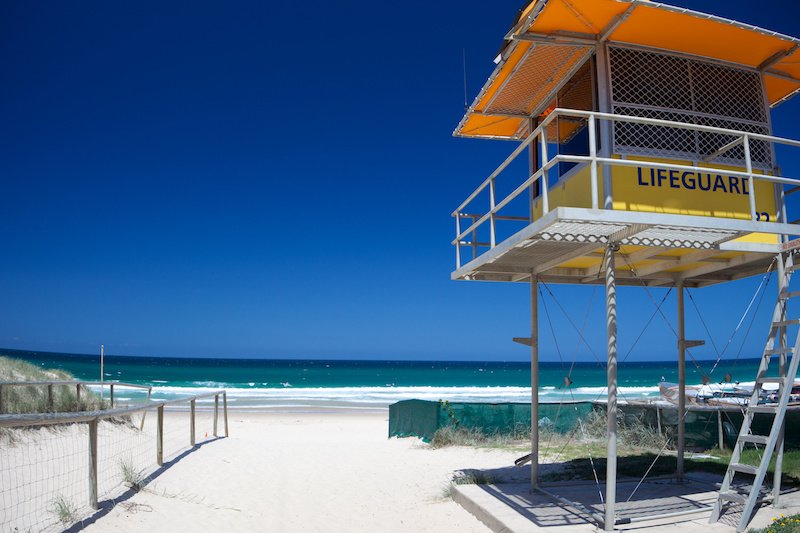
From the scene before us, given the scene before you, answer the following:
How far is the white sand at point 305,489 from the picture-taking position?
779 centimetres

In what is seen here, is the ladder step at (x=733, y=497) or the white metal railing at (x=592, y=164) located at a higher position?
the white metal railing at (x=592, y=164)

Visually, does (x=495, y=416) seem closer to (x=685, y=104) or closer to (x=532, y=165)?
(x=532, y=165)

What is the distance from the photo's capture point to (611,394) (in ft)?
22.8

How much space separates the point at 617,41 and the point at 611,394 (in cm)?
424

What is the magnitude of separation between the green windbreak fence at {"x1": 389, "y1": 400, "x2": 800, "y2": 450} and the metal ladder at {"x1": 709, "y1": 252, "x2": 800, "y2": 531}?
6022 millimetres

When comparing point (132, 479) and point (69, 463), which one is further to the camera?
point (69, 463)

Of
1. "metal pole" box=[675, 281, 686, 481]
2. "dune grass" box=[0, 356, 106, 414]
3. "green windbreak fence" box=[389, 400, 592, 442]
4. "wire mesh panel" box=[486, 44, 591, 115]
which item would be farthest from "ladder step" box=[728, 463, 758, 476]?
"dune grass" box=[0, 356, 106, 414]

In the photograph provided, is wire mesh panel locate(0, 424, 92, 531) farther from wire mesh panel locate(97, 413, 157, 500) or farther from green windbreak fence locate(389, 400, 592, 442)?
green windbreak fence locate(389, 400, 592, 442)

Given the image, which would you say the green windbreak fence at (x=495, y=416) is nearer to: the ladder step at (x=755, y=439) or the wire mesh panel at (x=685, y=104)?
the ladder step at (x=755, y=439)

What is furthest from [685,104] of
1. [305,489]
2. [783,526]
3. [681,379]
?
[305,489]

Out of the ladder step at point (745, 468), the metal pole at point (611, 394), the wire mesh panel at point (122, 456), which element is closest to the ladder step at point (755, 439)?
the ladder step at point (745, 468)

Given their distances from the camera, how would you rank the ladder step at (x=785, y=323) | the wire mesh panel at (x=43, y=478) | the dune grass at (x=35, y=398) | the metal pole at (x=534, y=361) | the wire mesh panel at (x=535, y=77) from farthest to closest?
the dune grass at (x=35, y=398) < the metal pole at (x=534, y=361) < the wire mesh panel at (x=535, y=77) < the ladder step at (x=785, y=323) < the wire mesh panel at (x=43, y=478)

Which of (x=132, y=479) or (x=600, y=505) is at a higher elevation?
(x=132, y=479)

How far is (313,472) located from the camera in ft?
37.9
